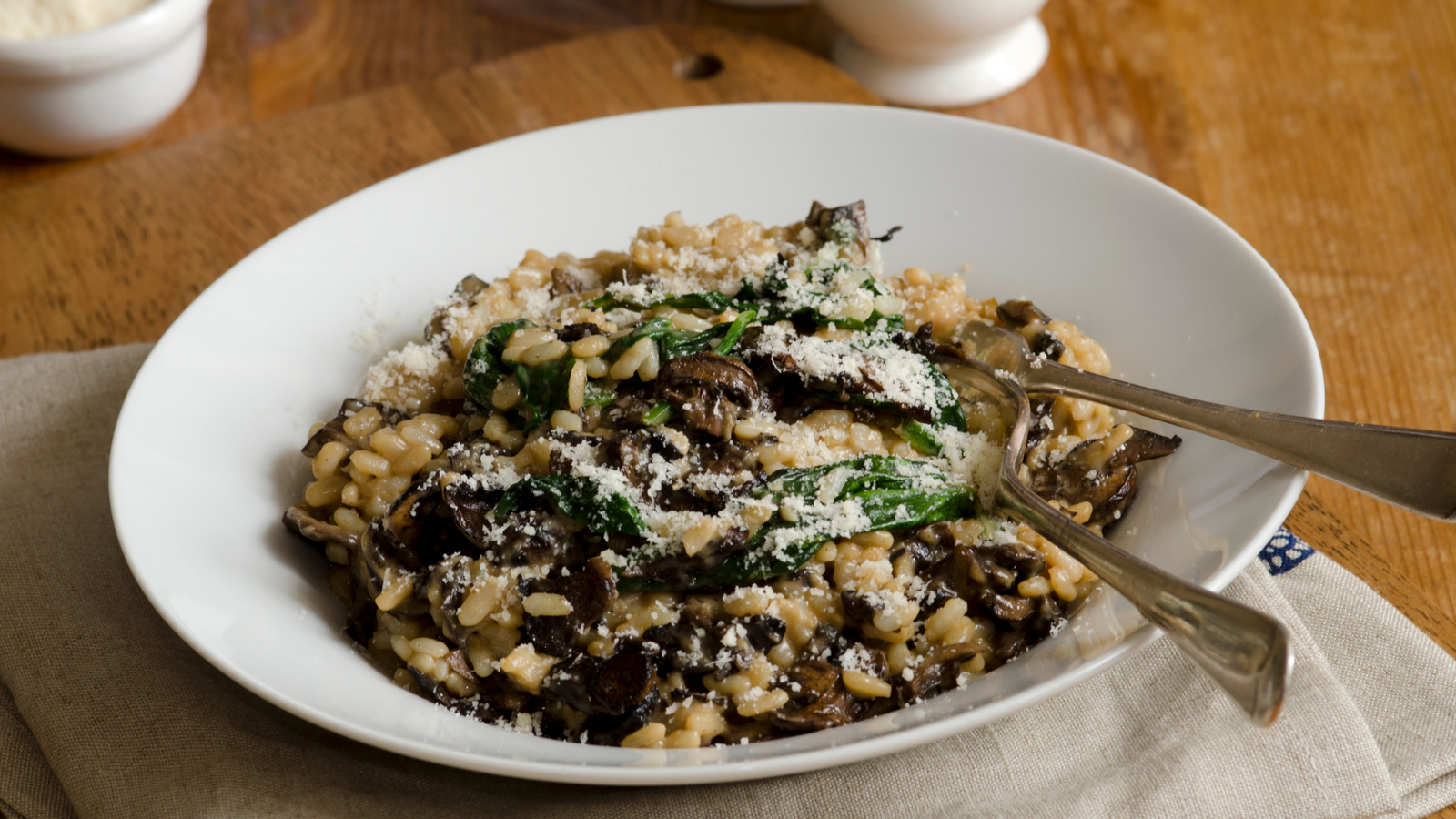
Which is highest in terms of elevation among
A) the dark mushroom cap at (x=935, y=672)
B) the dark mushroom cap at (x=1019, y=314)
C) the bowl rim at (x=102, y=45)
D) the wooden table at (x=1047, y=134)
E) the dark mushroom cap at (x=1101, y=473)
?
the bowl rim at (x=102, y=45)

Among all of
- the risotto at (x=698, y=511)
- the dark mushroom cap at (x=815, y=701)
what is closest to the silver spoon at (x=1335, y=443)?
the risotto at (x=698, y=511)

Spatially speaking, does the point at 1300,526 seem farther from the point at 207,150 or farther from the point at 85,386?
the point at 207,150

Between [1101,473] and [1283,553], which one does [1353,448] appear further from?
[1283,553]

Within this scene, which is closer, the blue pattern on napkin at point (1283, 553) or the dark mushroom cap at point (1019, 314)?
the blue pattern on napkin at point (1283, 553)

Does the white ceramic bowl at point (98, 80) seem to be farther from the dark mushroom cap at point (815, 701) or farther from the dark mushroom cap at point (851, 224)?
the dark mushroom cap at point (815, 701)

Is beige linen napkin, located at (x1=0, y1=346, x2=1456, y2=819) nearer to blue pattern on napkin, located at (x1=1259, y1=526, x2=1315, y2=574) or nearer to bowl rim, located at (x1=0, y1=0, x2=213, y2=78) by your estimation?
blue pattern on napkin, located at (x1=1259, y1=526, x2=1315, y2=574)

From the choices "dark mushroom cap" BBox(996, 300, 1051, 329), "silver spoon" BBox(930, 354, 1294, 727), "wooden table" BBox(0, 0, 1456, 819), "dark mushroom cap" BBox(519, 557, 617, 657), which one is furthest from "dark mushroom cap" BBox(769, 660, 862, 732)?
"wooden table" BBox(0, 0, 1456, 819)
